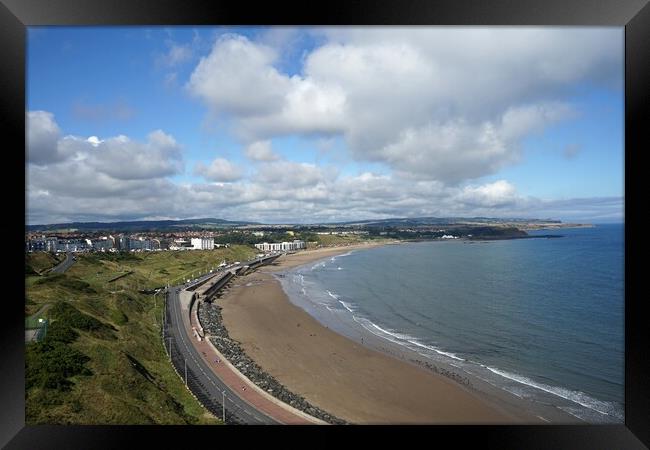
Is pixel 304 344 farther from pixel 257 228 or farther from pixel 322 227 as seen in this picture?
pixel 322 227

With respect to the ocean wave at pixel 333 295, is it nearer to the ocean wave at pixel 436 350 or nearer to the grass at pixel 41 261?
the ocean wave at pixel 436 350

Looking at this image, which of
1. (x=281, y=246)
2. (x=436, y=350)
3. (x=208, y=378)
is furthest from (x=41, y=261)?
(x=281, y=246)

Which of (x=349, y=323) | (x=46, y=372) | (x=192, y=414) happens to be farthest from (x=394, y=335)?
(x=46, y=372)

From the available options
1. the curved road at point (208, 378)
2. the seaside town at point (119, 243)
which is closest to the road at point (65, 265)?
the seaside town at point (119, 243)

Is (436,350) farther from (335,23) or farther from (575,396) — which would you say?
(335,23)

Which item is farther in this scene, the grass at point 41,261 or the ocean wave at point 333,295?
the ocean wave at point 333,295
